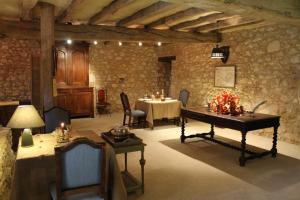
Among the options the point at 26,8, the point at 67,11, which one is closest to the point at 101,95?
the point at 67,11

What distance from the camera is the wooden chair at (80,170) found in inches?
75.9

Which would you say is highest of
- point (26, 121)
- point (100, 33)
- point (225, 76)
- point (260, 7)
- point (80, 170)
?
point (100, 33)

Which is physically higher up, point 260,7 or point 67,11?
point 67,11

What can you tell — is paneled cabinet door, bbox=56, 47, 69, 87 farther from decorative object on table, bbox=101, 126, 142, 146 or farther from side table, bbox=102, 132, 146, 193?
decorative object on table, bbox=101, 126, 142, 146

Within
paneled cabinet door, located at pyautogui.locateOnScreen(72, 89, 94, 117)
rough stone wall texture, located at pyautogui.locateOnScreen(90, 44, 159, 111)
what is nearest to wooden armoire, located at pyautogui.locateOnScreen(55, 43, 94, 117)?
paneled cabinet door, located at pyautogui.locateOnScreen(72, 89, 94, 117)

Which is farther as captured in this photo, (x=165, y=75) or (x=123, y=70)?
(x=165, y=75)

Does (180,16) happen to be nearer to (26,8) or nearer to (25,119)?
(26,8)

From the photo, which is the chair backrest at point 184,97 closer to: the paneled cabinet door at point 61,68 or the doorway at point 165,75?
the doorway at point 165,75

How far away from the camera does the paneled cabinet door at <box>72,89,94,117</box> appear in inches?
310

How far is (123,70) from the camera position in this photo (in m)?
8.98

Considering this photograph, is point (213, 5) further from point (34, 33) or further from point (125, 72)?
point (125, 72)

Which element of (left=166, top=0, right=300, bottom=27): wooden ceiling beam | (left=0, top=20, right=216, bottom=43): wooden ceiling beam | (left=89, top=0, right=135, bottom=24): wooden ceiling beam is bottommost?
(left=166, top=0, right=300, bottom=27): wooden ceiling beam

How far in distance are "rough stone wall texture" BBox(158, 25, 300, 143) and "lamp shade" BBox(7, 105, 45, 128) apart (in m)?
4.77

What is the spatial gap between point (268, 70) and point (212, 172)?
3.09m
